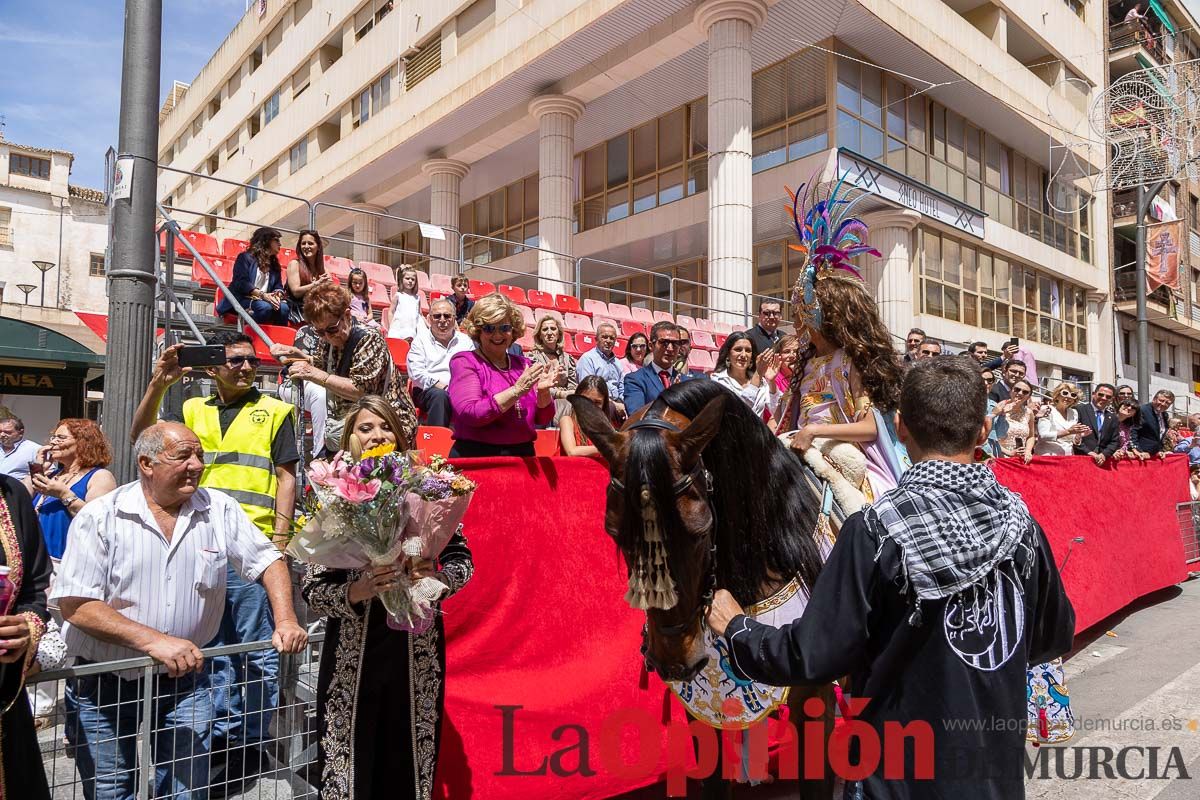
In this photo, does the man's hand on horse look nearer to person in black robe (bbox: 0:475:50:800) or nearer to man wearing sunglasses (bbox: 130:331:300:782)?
person in black robe (bbox: 0:475:50:800)

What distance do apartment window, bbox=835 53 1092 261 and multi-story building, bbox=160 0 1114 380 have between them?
0.08 meters

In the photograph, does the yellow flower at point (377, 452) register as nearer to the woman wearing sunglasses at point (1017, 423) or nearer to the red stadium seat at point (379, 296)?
the woman wearing sunglasses at point (1017, 423)

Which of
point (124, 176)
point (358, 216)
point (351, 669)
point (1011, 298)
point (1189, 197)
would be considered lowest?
point (351, 669)

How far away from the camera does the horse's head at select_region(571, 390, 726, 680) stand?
6.94 feet

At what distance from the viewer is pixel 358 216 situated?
2589 centimetres

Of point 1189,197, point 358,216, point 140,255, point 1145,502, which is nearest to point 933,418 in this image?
point 140,255

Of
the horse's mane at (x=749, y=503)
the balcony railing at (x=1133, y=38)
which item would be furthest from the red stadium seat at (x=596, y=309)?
the balcony railing at (x=1133, y=38)

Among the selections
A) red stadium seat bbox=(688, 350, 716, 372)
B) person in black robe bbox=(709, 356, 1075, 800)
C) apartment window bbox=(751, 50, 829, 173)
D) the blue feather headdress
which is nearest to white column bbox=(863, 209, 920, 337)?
apartment window bbox=(751, 50, 829, 173)

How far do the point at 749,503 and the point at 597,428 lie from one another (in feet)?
2.06

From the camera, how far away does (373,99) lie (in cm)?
2452

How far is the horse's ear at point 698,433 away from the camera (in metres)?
2.18

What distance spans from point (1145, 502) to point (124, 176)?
9381 millimetres

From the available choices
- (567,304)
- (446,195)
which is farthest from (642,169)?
(567,304)

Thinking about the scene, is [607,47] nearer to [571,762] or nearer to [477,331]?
[477,331]
